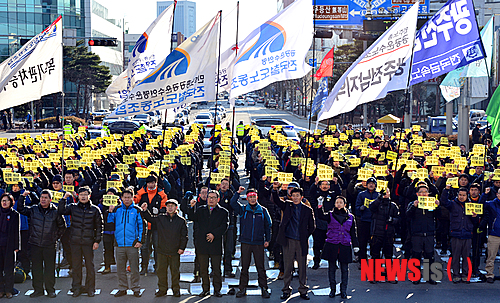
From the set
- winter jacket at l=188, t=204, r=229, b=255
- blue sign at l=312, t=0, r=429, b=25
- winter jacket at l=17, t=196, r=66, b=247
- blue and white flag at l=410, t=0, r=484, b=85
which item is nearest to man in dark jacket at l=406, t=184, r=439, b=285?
blue and white flag at l=410, t=0, r=484, b=85

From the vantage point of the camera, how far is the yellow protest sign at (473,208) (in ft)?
32.2

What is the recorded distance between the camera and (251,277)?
1027cm

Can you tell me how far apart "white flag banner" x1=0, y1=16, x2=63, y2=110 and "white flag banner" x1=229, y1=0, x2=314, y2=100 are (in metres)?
3.43

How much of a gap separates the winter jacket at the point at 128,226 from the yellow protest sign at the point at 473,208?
5.24m

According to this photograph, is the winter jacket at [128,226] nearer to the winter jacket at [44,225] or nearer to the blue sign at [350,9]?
the winter jacket at [44,225]

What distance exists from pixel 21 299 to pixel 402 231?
694 cm

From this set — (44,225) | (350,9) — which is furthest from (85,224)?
(350,9)

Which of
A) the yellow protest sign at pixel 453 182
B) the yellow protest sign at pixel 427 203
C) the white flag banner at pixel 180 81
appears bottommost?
the yellow protest sign at pixel 427 203

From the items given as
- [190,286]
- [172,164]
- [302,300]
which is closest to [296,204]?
[302,300]

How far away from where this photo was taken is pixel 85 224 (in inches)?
365

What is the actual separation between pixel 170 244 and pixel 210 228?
0.65 metres

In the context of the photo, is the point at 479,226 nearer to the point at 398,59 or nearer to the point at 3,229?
the point at 398,59

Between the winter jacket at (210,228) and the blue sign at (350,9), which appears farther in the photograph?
the blue sign at (350,9)

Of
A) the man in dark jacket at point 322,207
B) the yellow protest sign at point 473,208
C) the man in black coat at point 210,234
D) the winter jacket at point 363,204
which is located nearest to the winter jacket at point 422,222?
the yellow protest sign at point 473,208
